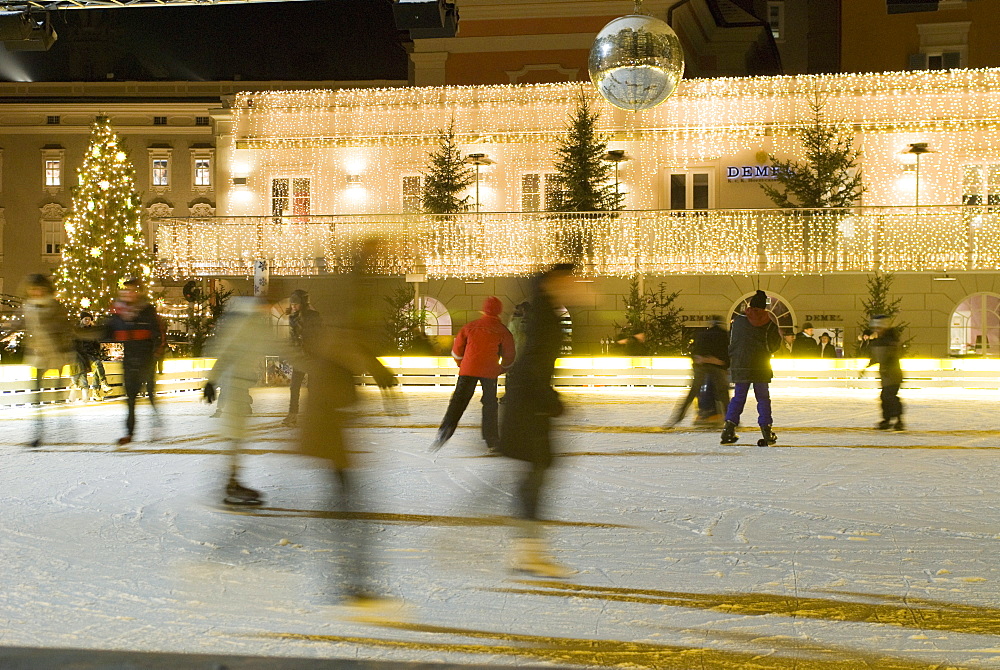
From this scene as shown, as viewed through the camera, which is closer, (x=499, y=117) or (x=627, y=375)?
(x=627, y=375)

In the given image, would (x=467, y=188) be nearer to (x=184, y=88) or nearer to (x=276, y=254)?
(x=276, y=254)

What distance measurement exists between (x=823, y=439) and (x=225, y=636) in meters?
9.54

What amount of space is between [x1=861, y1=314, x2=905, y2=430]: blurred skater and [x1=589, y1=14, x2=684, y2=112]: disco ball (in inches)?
171

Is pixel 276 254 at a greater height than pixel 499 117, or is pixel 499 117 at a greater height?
pixel 499 117

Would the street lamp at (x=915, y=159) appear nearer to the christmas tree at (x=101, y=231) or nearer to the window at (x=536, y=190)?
the window at (x=536, y=190)

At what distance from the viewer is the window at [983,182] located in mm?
27797

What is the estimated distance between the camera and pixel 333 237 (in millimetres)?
27672

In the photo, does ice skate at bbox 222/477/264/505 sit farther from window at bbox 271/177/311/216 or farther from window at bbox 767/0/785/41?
window at bbox 767/0/785/41

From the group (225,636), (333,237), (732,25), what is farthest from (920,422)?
(732,25)

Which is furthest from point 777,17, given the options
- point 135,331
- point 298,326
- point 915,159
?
point 135,331

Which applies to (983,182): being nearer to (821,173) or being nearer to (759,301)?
(821,173)

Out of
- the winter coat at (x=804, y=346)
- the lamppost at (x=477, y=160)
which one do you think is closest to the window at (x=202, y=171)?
the lamppost at (x=477, y=160)

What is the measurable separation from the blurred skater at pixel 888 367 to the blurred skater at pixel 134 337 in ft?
29.0

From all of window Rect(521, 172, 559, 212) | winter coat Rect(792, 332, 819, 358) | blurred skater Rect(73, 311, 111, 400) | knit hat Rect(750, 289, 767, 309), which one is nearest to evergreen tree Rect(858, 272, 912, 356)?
winter coat Rect(792, 332, 819, 358)
